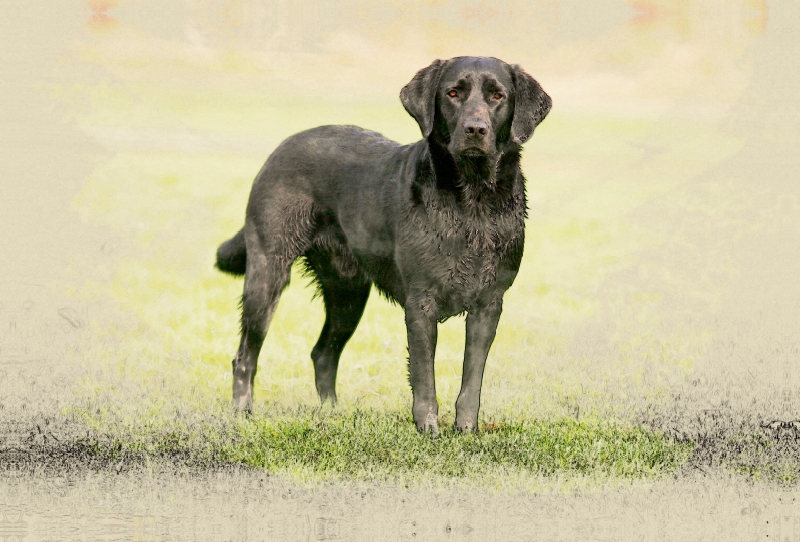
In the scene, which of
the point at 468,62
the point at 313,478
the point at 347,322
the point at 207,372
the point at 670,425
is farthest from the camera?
the point at 207,372

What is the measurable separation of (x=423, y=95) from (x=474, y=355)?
5.29 ft

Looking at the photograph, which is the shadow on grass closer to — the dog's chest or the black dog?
the black dog

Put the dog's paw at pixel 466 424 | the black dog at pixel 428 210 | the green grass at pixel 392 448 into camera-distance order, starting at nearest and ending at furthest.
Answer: the green grass at pixel 392 448
the black dog at pixel 428 210
the dog's paw at pixel 466 424

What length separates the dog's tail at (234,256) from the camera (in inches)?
312

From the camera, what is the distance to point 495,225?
645 centimetres

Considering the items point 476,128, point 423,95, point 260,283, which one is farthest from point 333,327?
point 476,128

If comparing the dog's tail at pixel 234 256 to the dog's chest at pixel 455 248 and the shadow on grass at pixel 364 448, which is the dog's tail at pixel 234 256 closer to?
the shadow on grass at pixel 364 448

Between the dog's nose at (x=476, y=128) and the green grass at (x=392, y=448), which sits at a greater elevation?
the dog's nose at (x=476, y=128)

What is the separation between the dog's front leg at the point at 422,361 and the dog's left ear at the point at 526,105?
3.86 ft

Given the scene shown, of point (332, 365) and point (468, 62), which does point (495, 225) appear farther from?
point (332, 365)

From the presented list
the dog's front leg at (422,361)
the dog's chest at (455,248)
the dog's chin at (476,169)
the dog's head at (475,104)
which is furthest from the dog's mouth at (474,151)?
the dog's front leg at (422,361)

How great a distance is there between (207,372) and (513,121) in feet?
11.6

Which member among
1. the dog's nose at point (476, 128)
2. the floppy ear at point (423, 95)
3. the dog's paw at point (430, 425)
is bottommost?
the dog's paw at point (430, 425)

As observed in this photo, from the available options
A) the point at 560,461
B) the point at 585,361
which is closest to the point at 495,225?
the point at 560,461
